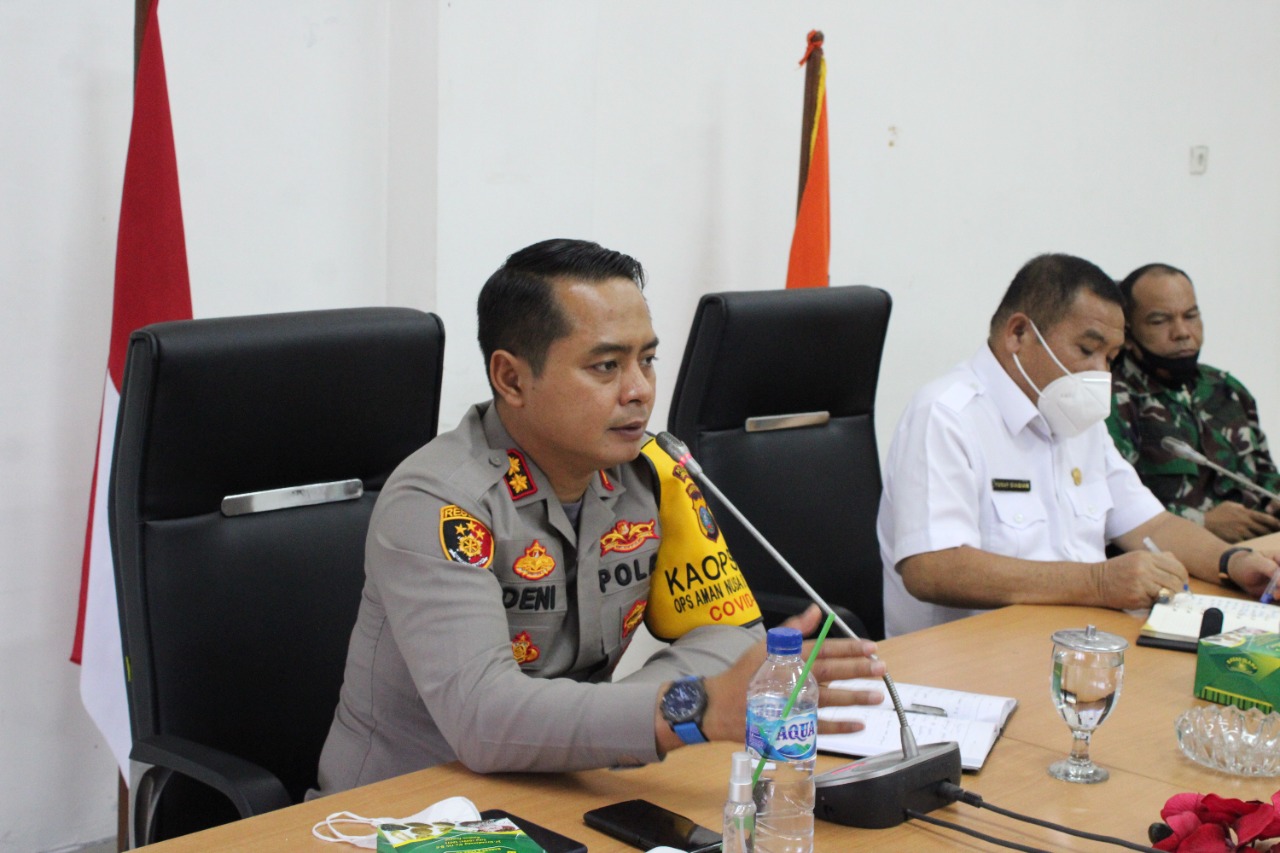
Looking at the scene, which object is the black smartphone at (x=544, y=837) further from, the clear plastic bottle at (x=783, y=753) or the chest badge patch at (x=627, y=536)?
the chest badge patch at (x=627, y=536)

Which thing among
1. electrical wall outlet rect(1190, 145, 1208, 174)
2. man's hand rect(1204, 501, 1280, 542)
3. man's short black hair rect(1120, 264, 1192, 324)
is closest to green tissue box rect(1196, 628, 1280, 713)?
man's hand rect(1204, 501, 1280, 542)

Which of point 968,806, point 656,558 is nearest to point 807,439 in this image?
point 656,558

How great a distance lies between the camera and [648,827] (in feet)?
3.83

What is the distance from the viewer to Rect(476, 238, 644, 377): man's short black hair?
4.87 feet

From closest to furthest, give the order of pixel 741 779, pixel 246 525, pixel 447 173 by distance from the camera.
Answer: pixel 741 779, pixel 246 525, pixel 447 173

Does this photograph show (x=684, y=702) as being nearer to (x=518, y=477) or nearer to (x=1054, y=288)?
(x=518, y=477)

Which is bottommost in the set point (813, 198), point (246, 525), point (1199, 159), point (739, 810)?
point (739, 810)

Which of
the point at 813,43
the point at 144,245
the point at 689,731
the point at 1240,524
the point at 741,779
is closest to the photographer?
the point at 741,779

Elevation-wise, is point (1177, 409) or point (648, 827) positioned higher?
point (1177, 409)

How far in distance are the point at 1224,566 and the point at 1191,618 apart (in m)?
0.37

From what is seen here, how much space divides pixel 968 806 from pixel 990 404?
1216 millimetres

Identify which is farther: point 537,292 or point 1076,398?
point 1076,398

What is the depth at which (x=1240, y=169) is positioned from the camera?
4.73 m

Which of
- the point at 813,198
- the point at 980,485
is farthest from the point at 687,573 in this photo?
the point at 813,198
